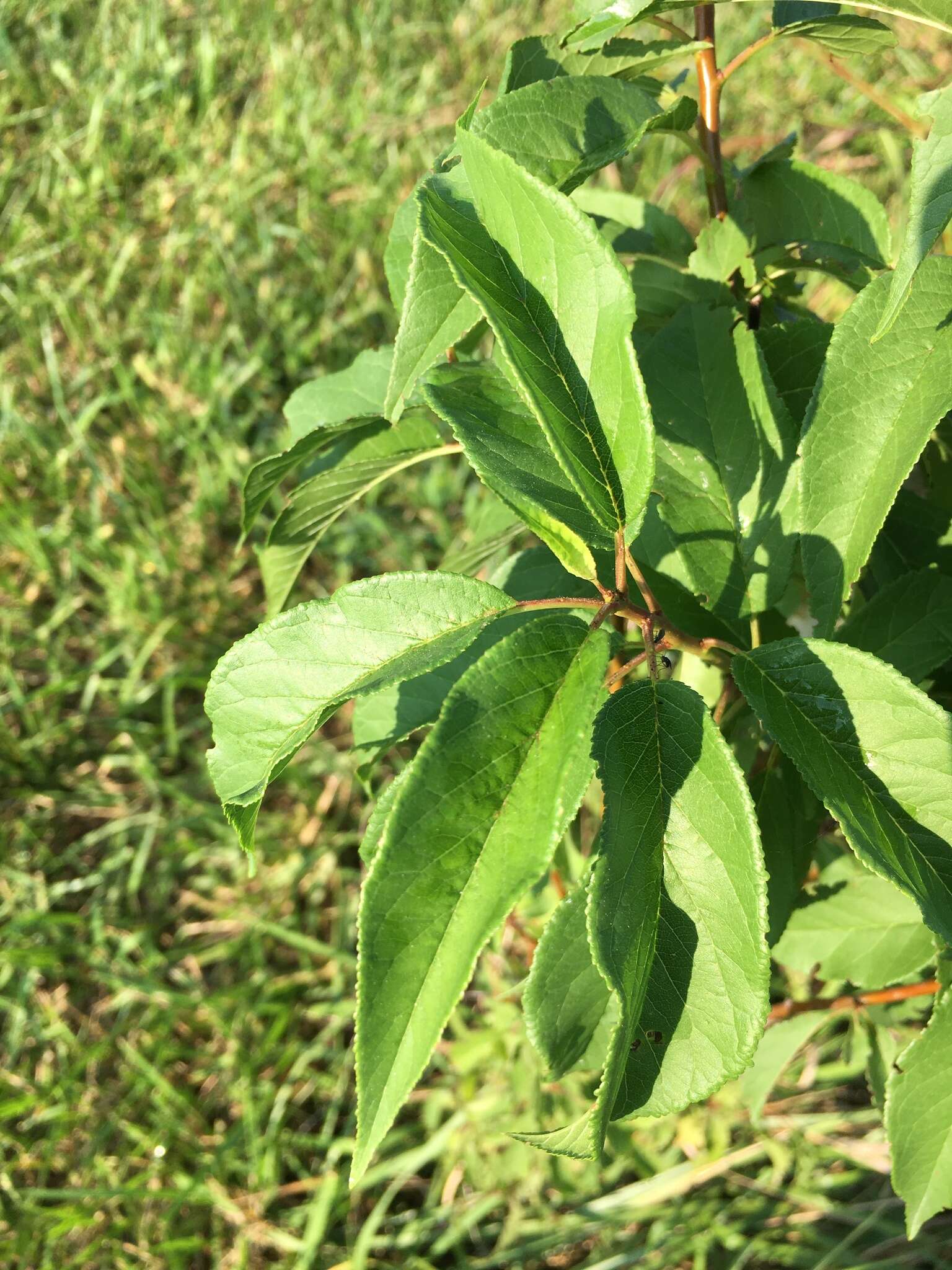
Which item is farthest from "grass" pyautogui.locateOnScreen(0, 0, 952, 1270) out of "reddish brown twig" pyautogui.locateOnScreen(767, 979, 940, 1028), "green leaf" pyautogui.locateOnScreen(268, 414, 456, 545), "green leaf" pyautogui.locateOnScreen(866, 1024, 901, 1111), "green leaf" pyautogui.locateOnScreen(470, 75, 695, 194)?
"green leaf" pyautogui.locateOnScreen(470, 75, 695, 194)

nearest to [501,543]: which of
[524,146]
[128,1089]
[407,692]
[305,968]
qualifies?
[407,692]

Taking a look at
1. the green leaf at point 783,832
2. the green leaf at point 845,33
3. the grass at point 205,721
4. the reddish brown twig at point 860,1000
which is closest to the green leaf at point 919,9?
the green leaf at point 845,33

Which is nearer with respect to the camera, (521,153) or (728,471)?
(521,153)

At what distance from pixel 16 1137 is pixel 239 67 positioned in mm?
3325

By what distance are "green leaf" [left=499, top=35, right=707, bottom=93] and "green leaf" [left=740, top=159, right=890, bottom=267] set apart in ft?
0.62

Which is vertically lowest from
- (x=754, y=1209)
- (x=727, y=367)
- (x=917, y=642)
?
(x=754, y=1209)

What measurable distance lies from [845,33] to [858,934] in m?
0.99

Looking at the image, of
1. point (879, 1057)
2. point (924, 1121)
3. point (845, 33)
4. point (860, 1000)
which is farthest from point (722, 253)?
point (879, 1057)

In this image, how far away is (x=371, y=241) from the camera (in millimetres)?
3289

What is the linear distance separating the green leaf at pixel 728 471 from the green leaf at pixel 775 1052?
0.88 metres

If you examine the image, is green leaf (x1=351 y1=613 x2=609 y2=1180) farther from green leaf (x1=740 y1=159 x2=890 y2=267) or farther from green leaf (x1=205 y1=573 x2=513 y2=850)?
green leaf (x1=740 y1=159 x2=890 y2=267)

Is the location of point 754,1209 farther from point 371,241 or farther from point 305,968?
point 371,241

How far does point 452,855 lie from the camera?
0.67 meters

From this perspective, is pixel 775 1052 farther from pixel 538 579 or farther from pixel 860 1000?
pixel 538 579
